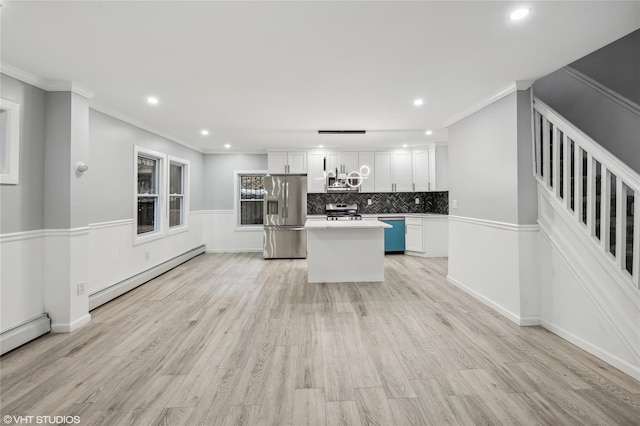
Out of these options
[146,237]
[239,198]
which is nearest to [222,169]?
[239,198]

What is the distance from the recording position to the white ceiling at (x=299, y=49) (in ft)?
5.92

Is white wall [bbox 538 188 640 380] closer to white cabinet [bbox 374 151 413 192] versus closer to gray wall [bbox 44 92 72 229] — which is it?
white cabinet [bbox 374 151 413 192]

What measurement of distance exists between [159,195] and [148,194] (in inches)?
10.1

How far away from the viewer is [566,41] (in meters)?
2.16

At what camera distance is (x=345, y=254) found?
4.39 m

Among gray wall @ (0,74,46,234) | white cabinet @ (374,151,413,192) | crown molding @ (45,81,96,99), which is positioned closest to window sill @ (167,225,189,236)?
gray wall @ (0,74,46,234)

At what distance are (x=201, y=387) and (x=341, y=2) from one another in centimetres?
261

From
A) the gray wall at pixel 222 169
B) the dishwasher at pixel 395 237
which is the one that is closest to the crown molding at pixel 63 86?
the gray wall at pixel 222 169

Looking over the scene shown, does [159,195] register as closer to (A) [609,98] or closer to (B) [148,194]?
(B) [148,194]

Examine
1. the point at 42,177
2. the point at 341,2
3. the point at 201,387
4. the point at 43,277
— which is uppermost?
the point at 341,2

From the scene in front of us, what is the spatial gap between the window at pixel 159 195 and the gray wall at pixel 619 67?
20.1ft

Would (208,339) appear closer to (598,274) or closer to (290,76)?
(290,76)

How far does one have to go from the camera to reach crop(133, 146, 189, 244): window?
4.54m

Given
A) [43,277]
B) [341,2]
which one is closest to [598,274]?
[341,2]
